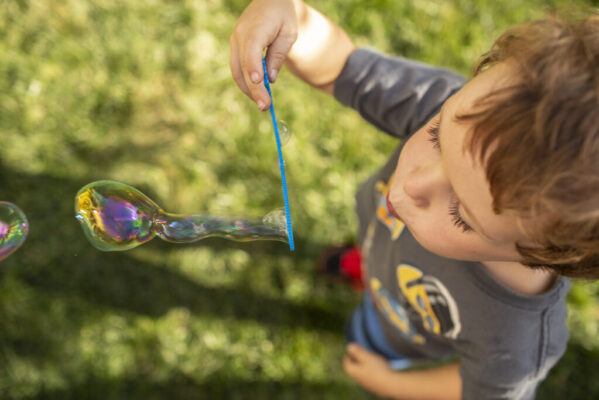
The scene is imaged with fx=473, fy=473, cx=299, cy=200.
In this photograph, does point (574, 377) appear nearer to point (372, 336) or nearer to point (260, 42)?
point (372, 336)

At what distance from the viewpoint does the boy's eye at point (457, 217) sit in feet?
2.82

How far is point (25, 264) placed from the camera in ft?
6.94

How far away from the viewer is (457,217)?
87 centimetres

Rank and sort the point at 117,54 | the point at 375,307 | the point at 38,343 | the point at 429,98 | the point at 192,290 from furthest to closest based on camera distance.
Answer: the point at 117,54
the point at 192,290
the point at 38,343
the point at 375,307
the point at 429,98

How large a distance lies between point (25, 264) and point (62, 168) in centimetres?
47

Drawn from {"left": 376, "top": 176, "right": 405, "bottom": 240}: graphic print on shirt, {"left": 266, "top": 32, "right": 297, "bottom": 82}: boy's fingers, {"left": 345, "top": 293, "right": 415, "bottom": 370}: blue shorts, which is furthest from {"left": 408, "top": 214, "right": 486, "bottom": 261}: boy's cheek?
{"left": 345, "top": 293, "right": 415, "bottom": 370}: blue shorts

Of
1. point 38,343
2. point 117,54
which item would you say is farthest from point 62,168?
point 38,343

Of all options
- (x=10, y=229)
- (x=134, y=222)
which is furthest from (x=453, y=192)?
(x=10, y=229)

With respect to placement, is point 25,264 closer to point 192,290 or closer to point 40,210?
point 40,210

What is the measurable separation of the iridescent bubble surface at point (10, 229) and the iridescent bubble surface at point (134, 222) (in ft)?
1.10

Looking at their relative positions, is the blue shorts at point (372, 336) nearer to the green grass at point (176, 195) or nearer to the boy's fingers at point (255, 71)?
the green grass at point (176, 195)

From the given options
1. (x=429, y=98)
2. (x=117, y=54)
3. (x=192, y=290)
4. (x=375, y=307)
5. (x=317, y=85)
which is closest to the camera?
(x=429, y=98)

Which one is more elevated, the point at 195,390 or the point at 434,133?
the point at 434,133

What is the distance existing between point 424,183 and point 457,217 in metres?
0.09
